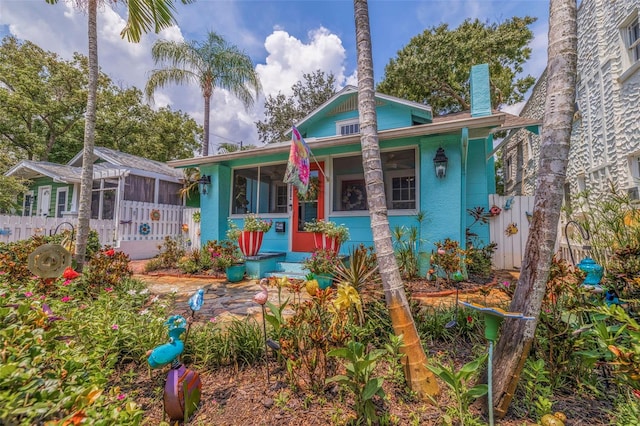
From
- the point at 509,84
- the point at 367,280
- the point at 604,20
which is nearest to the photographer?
the point at 367,280

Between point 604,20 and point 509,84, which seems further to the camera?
point 509,84

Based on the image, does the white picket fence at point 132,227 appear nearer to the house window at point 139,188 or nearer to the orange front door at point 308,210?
the house window at point 139,188

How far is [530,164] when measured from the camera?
1198cm

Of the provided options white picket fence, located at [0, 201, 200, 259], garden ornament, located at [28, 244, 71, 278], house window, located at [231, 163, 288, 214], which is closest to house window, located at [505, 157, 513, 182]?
A: house window, located at [231, 163, 288, 214]

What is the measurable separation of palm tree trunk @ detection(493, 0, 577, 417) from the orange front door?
5.09 m

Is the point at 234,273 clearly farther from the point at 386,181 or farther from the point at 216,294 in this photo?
the point at 386,181

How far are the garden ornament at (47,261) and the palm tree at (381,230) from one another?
3773 mm

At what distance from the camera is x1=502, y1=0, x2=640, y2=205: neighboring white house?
638cm

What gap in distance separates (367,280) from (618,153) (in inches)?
333

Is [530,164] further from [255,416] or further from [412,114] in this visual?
[255,416]

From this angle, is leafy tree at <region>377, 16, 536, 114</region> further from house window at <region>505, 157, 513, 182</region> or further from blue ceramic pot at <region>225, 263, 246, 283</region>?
blue ceramic pot at <region>225, 263, 246, 283</region>

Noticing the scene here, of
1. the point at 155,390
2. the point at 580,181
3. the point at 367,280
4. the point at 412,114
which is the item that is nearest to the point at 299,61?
the point at 412,114

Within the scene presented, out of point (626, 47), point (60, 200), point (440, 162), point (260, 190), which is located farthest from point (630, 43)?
point (60, 200)

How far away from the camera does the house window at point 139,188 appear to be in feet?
34.5
